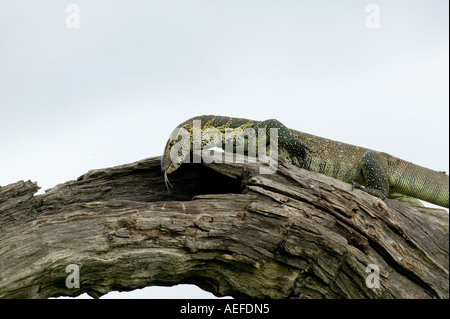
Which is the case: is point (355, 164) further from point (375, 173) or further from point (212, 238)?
point (212, 238)

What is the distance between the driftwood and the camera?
288 inches

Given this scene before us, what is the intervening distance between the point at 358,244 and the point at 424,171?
13.6 feet

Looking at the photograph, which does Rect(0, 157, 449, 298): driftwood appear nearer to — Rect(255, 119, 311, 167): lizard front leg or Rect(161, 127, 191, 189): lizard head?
Rect(161, 127, 191, 189): lizard head

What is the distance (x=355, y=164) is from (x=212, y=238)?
4993 millimetres

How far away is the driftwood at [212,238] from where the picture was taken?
7.32m

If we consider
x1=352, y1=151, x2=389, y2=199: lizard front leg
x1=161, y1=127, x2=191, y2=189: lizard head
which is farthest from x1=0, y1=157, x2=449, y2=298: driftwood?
x1=352, y1=151, x2=389, y2=199: lizard front leg

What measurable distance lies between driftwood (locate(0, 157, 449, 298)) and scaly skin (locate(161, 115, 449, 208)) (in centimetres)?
112

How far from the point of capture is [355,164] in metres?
11.5

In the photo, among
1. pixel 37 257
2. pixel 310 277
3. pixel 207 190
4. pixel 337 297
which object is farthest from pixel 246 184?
pixel 37 257

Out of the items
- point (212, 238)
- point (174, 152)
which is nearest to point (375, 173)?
point (174, 152)

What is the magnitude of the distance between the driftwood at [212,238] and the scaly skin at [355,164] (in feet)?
3.66

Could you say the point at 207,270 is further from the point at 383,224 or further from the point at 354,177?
the point at 354,177

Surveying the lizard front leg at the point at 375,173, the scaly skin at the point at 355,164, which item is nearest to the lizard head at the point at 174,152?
the scaly skin at the point at 355,164

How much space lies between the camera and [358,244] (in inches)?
341
